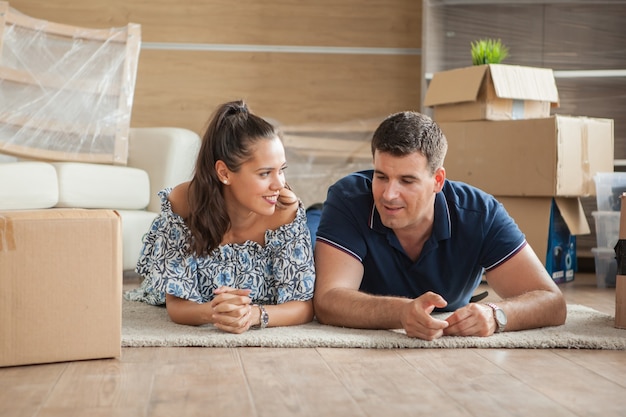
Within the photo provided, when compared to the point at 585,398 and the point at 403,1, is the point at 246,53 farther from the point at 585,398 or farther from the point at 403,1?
the point at 585,398

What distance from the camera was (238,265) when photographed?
7.07 ft

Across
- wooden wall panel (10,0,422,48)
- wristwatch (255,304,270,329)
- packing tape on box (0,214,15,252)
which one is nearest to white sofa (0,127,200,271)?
wooden wall panel (10,0,422,48)

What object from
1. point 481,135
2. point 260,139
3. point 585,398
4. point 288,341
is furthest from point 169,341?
point 481,135

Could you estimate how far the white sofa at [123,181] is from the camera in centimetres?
291

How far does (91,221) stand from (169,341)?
0.35 meters

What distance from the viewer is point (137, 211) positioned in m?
3.33

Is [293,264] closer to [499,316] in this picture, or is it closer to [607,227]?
[499,316]

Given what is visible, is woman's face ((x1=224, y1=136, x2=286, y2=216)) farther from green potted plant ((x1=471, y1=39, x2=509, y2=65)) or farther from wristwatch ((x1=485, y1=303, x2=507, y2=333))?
green potted plant ((x1=471, y1=39, x2=509, y2=65))

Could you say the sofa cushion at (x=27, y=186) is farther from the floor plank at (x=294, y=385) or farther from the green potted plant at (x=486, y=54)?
the green potted plant at (x=486, y=54)

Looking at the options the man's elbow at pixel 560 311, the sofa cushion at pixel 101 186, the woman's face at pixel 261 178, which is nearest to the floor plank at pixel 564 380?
the man's elbow at pixel 560 311

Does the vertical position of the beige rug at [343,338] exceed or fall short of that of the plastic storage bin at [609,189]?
it falls short

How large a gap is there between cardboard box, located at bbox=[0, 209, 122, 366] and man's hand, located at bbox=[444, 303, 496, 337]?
2.43ft

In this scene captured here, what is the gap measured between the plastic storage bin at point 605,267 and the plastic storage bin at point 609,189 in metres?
0.18

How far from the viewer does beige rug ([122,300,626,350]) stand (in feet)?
5.97
